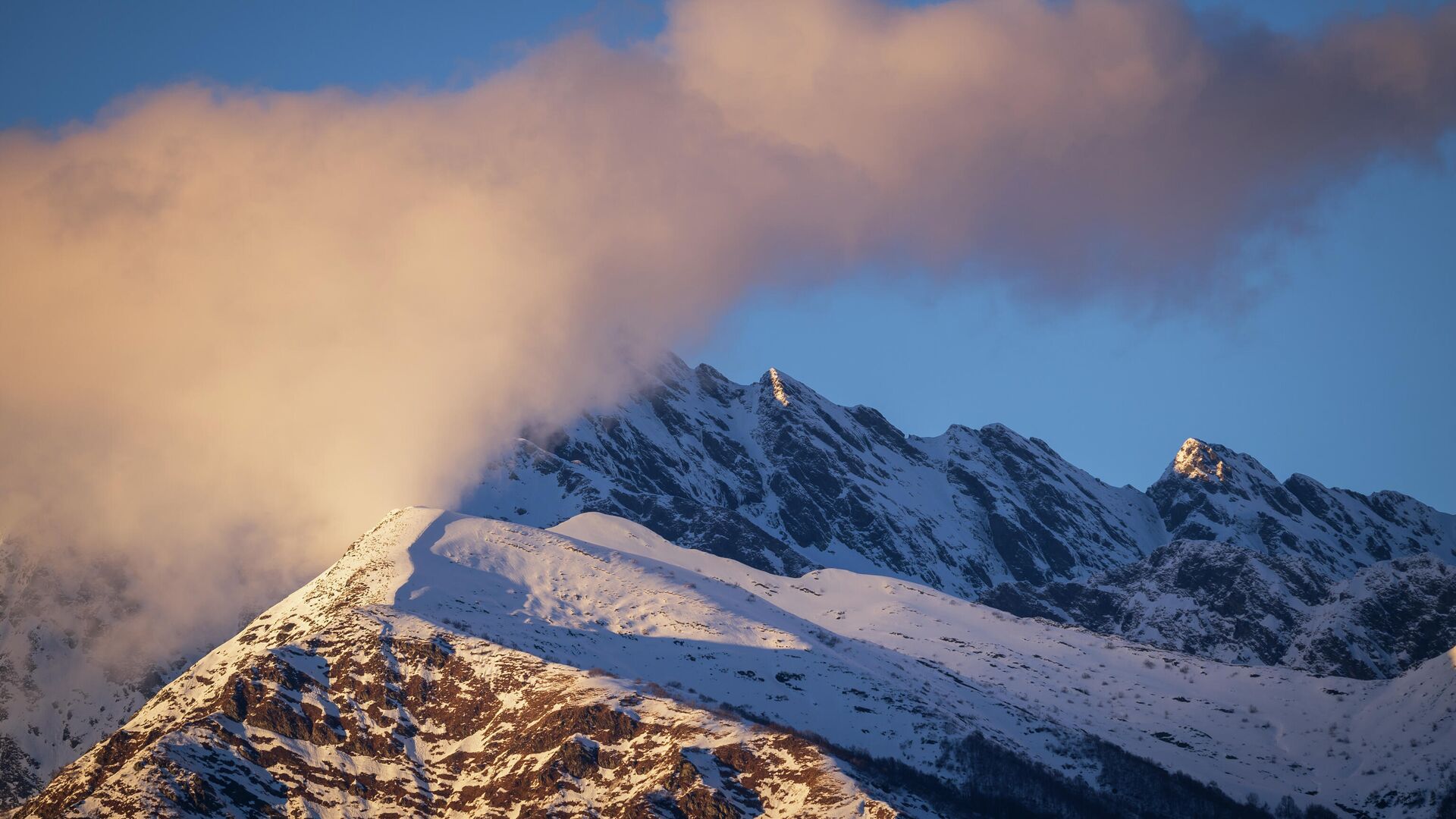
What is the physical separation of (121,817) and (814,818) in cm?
8469

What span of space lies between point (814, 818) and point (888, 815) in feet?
31.0

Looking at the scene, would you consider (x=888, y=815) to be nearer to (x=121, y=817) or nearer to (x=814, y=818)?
(x=814, y=818)

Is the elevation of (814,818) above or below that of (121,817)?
above

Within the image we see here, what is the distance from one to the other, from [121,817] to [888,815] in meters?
93.5

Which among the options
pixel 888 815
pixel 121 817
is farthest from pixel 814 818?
pixel 121 817

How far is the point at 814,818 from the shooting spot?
198375 mm

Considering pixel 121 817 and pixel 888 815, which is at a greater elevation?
pixel 888 815

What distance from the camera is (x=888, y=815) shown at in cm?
19488

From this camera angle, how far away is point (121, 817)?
199875 millimetres
